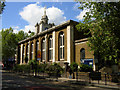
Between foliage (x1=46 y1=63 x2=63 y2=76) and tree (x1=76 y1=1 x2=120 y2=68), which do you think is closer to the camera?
tree (x1=76 y1=1 x2=120 y2=68)

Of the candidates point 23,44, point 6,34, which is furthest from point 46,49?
point 6,34

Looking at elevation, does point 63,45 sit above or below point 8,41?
below

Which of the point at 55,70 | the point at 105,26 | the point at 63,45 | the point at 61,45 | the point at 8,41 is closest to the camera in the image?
the point at 105,26

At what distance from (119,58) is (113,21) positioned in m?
4.85

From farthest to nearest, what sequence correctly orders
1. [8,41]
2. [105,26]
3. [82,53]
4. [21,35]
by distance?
1. [21,35]
2. [8,41]
3. [82,53]
4. [105,26]

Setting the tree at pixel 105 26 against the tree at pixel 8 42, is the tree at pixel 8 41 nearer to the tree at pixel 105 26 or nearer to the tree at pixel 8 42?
the tree at pixel 8 42

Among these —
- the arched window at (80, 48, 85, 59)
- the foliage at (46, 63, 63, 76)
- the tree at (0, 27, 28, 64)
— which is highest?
the tree at (0, 27, 28, 64)

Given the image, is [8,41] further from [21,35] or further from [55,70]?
[55,70]

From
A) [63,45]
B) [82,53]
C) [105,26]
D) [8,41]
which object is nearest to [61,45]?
[63,45]

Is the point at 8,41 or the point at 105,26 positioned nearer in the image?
the point at 105,26

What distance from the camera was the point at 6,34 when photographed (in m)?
56.8

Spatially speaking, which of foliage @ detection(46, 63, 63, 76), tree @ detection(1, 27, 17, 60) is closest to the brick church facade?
foliage @ detection(46, 63, 63, 76)

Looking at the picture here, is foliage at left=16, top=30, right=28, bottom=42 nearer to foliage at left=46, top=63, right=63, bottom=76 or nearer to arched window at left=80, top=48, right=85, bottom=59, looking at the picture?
foliage at left=46, top=63, right=63, bottom=76

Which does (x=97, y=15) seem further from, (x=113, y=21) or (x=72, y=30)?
(x=72, y=30)
